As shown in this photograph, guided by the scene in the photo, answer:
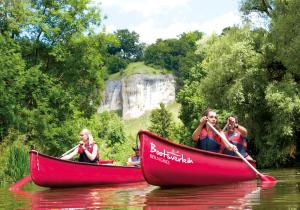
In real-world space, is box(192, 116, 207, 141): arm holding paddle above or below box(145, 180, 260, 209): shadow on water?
above

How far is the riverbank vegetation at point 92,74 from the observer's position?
22.1 m

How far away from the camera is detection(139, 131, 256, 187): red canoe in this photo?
9.02 m

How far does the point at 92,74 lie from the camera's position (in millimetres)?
28094

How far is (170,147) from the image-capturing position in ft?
29.8

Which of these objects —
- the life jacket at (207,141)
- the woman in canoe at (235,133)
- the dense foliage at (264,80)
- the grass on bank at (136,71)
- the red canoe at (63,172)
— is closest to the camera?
the life jacket at (207,141)

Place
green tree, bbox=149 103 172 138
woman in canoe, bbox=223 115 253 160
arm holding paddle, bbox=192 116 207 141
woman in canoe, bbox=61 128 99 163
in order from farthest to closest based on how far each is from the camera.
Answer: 1. green tree, bbox=149 103 172 138
2. woman in canoe, bbox=61 128 99 163
3. woman in canoe, bbox=223 115 253 160
4. arm holding paddle, bbox=192 116 207 141

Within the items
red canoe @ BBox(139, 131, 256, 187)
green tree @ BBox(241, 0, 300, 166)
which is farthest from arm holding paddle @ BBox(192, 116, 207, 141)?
green tree @ BBox(241, 0, 300, 166)

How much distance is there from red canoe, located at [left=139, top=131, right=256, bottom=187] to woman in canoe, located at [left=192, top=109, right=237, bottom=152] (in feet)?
1.55

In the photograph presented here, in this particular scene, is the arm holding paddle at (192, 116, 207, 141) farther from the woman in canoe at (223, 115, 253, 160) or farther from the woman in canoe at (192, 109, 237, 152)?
the woman in canoe at (223, 115, 253, 160)

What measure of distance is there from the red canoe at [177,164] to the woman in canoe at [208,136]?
0.47 meters

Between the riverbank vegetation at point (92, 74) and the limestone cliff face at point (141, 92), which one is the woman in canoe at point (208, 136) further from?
the limestone cliff face at point (141, 92)

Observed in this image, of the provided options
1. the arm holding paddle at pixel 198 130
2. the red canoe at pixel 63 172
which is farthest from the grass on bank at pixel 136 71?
the arm holding paddle at pixel 198 130

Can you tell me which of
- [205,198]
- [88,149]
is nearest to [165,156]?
[205,198]

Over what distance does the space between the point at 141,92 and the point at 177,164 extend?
12636 centimetres
